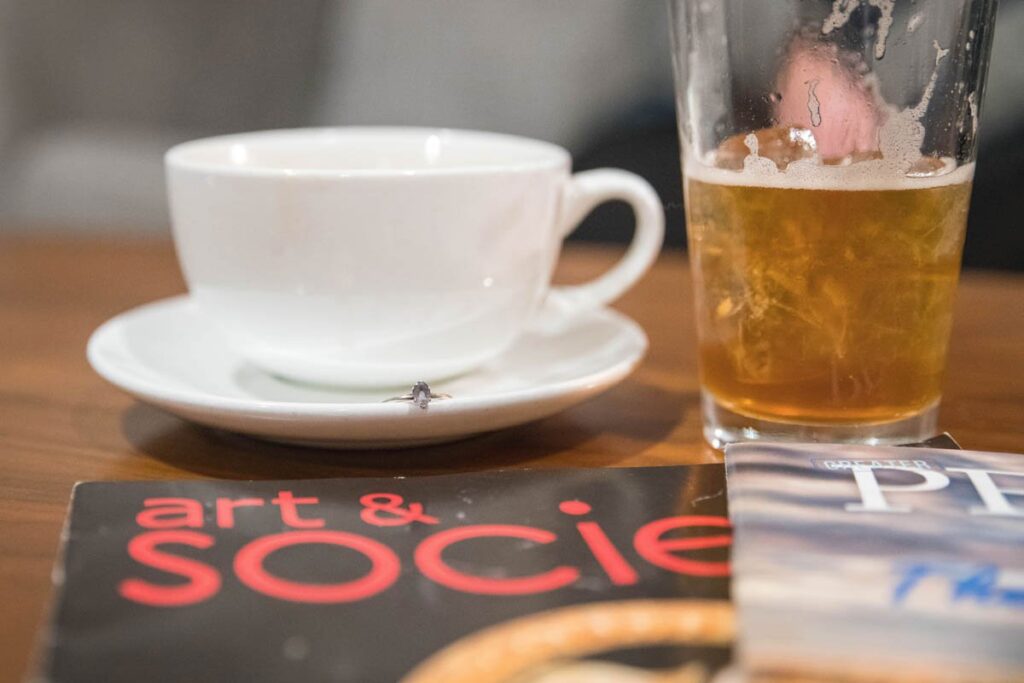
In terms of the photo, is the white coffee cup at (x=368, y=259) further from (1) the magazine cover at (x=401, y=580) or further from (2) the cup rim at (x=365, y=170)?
(1) the magazine cover at (x=401, y=580)

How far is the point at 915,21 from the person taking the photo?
52 centimetres

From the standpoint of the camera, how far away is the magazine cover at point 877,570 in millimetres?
316

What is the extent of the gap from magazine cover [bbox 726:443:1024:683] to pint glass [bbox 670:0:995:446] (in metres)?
0.11

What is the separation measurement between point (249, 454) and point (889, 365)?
0.33 meters

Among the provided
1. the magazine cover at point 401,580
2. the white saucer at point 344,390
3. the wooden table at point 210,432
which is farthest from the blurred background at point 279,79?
the magazine cover at point 401,580

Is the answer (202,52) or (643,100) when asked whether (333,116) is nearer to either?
(202,52)

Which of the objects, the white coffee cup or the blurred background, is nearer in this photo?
the white coffee cup

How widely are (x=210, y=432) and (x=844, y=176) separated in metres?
0.35

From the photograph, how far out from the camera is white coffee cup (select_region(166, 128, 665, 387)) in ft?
1.93

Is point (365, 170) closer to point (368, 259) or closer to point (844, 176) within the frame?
point (368, 259)

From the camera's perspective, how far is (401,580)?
378 mm

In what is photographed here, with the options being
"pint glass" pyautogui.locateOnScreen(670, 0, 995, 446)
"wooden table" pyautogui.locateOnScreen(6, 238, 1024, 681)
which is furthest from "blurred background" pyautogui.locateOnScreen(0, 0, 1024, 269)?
"pint glass" pyautogui.locateOnScreen(670, 0, 995, 446)

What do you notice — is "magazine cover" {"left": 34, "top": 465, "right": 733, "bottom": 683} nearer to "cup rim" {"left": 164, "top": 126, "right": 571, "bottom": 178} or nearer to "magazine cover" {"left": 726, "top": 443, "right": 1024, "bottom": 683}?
"magazine cover" {"left": 726, "top": 443, "right": 1024, "bottom": 683}

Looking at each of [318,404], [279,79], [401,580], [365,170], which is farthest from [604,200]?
[279,79]
